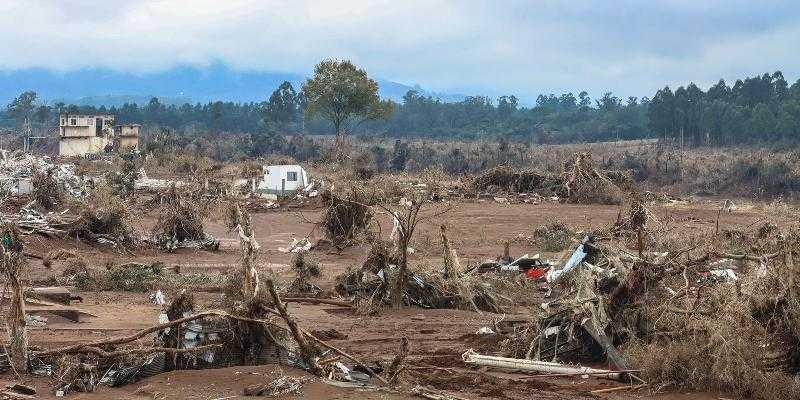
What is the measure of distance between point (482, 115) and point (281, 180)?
→ 2617 inches

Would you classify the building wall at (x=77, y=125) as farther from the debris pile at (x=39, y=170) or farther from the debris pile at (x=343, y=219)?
the debris pile at (x=343, y=219)

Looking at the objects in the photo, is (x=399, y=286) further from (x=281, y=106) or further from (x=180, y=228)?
(x=281, y=106)

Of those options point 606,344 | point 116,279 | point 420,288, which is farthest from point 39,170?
point 606,344

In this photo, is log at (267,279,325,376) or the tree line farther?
the tree line

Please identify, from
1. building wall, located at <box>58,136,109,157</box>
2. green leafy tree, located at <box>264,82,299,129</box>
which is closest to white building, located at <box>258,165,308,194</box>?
building wall, located at <box>58,136,109,157</box>

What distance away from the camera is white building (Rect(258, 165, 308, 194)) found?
125 feet

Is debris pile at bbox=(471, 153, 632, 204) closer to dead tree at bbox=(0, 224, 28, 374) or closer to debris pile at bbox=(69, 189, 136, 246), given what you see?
debris pile at bbox=(69, 189, 136, 246)

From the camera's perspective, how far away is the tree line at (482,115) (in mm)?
52094

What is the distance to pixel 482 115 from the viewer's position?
103m

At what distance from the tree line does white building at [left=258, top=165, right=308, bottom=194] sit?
12368 millimetres

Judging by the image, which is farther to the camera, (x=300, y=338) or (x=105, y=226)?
(x=105, y=226)

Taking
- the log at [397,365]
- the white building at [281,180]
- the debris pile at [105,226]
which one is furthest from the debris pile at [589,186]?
the log at [397,365]

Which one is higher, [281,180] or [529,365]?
[281,180]

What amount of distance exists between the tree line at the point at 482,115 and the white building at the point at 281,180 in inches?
487
